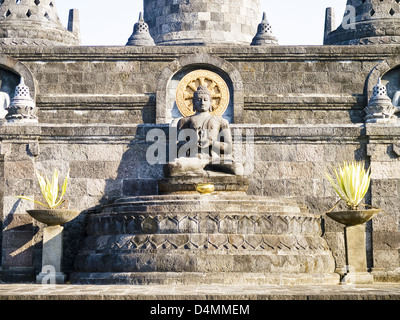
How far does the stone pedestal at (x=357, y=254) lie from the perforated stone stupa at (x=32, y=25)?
473 inches

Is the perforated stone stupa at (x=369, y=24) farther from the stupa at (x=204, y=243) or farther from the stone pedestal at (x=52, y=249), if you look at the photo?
the stone pedestal at (x=52, y=249)

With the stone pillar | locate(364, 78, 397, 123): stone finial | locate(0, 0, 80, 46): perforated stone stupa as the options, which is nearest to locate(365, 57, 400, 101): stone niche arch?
locate(364, 78, 397, 123): stone finial

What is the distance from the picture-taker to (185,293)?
1024cm

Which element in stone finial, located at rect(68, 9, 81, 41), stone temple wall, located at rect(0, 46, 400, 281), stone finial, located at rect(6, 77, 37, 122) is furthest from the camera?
stone finial, located at rect(68, 9, 81, 41)

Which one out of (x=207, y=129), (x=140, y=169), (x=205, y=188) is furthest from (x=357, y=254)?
(x=140, y=169)

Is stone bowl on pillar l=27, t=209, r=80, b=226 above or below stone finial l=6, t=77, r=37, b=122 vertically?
below

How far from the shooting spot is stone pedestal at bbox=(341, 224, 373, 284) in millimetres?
14422

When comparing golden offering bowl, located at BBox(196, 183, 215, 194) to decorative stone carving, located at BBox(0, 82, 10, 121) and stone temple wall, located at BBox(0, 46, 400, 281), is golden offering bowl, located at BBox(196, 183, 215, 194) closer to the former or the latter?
stone temple wall, located at BBox(0, 46, 400, 281)

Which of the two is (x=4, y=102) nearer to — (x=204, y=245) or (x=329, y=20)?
(x=204, y=245)

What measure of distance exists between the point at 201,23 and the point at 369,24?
5.50m

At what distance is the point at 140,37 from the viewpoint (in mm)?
22125

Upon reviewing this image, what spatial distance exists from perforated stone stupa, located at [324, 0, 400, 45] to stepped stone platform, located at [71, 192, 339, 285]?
9.83m
